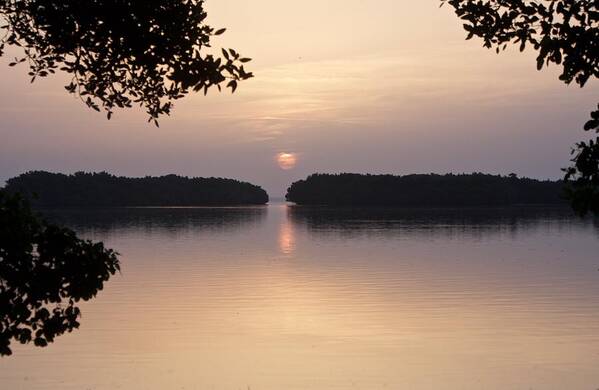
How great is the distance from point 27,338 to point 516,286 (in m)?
36.4

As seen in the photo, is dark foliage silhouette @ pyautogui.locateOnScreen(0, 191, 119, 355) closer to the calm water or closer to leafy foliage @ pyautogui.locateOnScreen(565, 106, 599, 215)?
leafy foliage @ pyautogui.locateOnScreen(565, 106, 599, 215)

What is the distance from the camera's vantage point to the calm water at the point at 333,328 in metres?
22.7

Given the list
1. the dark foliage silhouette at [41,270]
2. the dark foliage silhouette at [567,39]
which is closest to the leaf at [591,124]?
the dark foliage silhouette at [567,39]

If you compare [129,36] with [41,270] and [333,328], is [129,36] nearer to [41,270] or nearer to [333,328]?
[41,270]

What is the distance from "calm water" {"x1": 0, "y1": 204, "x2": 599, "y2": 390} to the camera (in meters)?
22.7

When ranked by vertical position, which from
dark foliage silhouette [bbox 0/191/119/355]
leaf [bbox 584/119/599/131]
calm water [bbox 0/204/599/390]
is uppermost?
leaf [bbox 584/119/599/131]

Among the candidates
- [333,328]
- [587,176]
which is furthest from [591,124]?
[333,328]

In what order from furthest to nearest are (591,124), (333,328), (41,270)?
(333,328) < (41,270) < (591,124)

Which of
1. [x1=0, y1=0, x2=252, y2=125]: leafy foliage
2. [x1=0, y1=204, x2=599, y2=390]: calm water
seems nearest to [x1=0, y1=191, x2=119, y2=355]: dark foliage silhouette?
[x1=0, y1=0, x2=252, y2=125]: leafy foliage

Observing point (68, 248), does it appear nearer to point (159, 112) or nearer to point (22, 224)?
point (22, 224)

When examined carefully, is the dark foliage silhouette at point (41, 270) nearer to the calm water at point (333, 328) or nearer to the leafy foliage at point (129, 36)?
the leafy foliage at point (129, 36)

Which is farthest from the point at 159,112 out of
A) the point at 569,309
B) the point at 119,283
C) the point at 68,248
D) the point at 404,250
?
the point at 404,250

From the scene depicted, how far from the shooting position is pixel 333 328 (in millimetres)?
30969

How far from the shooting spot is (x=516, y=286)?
146 feet
